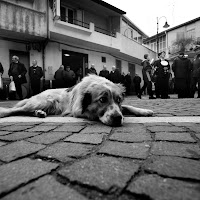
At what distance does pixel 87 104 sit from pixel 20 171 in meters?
2.16

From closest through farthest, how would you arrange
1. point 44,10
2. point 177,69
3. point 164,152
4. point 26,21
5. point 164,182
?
point 164,182
point 164,152
point 177,69
point 26,21
point 44,10

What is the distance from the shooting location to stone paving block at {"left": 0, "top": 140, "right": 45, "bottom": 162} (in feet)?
4.64

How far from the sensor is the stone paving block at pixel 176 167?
1.09 m

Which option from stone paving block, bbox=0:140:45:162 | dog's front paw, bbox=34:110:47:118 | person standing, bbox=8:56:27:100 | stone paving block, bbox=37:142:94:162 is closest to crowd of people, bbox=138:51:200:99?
person standing, bbox=8:56:27:100

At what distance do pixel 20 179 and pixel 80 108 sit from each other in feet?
7.66

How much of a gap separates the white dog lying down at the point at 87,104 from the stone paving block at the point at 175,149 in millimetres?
1042

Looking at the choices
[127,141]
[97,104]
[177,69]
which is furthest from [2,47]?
[127,141]

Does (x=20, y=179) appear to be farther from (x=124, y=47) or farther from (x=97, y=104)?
(x=124, y=47)

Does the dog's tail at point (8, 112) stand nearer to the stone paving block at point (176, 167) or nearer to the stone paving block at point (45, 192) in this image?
the stone paving block at point (45, 192)

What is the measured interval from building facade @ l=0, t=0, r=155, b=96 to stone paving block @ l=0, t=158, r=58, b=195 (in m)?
12.6

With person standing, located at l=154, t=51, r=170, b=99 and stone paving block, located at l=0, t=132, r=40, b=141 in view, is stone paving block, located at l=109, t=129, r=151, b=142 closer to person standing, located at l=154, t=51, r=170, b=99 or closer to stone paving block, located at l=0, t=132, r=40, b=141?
stone paving block, located at l=0, t=132, r=40, b=141

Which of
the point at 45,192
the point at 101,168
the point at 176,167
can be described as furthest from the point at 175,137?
the point at 45,192

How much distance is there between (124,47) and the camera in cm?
2020

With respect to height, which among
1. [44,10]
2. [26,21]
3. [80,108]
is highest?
[44,10]
